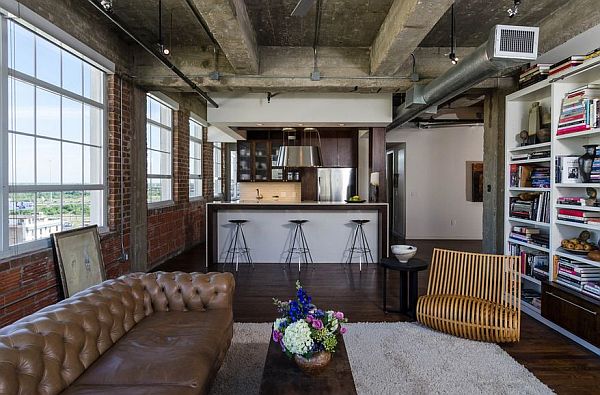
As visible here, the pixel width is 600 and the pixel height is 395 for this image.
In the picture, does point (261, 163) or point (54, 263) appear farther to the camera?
point (261, 163)

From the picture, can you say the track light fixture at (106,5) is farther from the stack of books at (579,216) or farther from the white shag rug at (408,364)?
the stack of books at (579,216)

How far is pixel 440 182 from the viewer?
945cm

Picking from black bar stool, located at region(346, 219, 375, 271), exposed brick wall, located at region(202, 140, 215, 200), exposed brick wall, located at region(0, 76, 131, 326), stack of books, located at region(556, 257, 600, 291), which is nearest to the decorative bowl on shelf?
stack of books, located at region(556, 257, 600, 291)

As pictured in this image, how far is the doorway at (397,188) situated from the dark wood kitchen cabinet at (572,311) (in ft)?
18.5

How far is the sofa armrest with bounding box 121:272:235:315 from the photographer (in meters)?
2.93

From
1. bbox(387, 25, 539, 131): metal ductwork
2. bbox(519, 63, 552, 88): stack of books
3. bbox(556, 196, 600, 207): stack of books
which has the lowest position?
bbox(556, 196, 600, 207): stack of books

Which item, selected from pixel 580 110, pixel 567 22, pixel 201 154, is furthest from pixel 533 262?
pixel 201 154

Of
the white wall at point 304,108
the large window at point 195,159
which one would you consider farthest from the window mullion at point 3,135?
the large window at point 195,159

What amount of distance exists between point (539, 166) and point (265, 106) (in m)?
4.12

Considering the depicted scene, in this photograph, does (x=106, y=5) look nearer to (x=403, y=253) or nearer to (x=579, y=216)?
(x=403, y=253)

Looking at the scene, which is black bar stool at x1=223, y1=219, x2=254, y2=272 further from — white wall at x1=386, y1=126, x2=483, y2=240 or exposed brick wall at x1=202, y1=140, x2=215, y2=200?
white wall at x1=386, y1=126, x2=483, y2=240

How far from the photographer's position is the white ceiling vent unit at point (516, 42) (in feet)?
9.91

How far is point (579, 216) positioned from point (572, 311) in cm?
84

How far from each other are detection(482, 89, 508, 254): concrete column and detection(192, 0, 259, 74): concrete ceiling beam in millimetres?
3232
